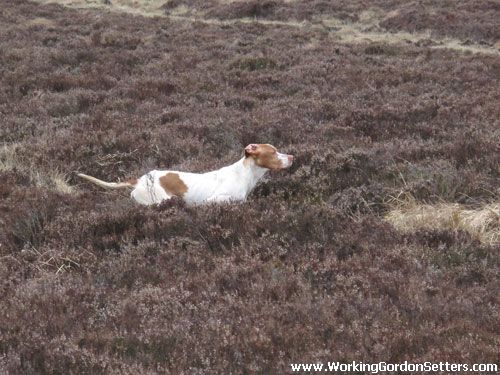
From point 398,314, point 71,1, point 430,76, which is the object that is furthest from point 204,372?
point 71,1

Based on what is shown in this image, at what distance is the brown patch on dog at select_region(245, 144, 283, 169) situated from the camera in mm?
6781

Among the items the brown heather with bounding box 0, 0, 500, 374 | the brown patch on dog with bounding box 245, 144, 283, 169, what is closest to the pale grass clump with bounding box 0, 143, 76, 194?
the brown heather with bounding box 0, 0, 500, 374

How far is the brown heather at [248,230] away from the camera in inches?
147

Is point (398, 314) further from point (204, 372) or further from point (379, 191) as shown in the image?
point (379, 191)

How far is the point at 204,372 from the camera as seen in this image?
344 centimetres

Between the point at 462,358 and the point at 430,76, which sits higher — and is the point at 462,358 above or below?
above

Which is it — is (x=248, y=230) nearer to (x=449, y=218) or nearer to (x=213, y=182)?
(x=213, y=182)

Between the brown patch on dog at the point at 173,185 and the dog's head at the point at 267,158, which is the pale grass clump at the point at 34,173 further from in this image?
the dog's head at the point at 267,158

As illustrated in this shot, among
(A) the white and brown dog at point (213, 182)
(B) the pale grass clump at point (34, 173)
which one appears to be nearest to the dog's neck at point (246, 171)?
(A) the white and brown dog at point (213, 182)

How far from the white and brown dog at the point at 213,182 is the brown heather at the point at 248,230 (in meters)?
0.32

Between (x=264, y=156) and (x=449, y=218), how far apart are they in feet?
7.14

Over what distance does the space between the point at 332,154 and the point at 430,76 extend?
8148mm

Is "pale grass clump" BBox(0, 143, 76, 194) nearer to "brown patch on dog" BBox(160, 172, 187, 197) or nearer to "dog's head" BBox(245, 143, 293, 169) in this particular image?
"brown patch on dog" BBox(160, 172, 187, 197)

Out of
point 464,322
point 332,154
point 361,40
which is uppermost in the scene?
point 464,322
